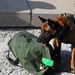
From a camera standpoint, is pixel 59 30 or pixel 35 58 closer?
pixel 59 30

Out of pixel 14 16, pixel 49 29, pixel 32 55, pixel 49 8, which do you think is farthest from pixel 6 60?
pixel 49 8

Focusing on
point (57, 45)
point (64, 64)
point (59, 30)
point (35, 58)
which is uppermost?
point (59, 30)

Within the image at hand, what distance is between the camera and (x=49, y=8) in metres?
7.13

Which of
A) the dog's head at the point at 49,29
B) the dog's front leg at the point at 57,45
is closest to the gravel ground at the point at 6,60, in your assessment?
the dog's front leg at the point at 57,45

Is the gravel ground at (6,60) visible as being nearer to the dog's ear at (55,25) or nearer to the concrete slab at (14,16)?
the concrete slab at (14,16)

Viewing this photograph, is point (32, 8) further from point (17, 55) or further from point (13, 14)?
point (17, 55)

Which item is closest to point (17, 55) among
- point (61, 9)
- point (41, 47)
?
point (41, 47)

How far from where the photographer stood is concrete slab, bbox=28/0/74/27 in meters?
6.83

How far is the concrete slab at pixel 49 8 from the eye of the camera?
683 centimetres

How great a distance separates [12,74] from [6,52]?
2.30 ft

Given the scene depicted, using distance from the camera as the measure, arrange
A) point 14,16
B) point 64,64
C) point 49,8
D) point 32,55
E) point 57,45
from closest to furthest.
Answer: point 32,55, point 57,45, point 64,64, point 14,16, point 49,8

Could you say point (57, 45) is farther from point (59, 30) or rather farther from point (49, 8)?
point (49, 8)

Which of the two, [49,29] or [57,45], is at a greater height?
[49,29]

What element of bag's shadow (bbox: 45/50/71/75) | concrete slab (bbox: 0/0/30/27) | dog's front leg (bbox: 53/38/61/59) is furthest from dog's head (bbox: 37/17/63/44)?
concrete slab (bbox: 0/0/30/27)
